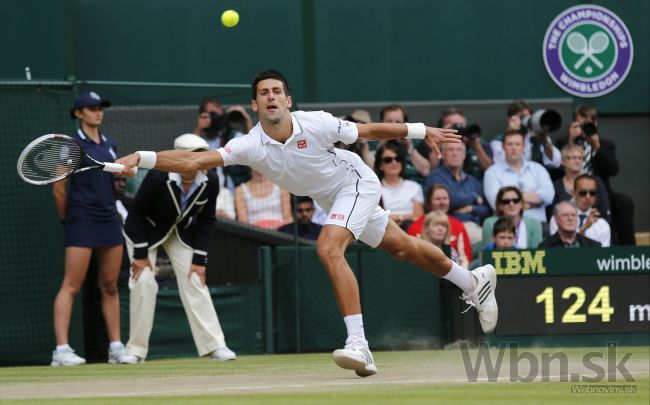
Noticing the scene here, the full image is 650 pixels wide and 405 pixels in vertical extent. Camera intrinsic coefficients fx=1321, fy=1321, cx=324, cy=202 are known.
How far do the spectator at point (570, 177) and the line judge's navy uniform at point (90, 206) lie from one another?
5060 mm

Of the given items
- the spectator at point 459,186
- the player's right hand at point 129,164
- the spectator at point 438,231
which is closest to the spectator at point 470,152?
the spectator at point 459,186

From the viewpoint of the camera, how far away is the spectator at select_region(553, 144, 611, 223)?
46.1 feet

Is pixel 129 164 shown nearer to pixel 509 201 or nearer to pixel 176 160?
pixel 176 160

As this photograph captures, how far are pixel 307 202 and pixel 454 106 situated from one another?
11.1 ft

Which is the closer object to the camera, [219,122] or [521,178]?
[219,122]

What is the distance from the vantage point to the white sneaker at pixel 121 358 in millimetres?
11484

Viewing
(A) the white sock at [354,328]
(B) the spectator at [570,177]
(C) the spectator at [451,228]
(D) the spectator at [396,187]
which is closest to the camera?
(A) the white sock at [354,328]

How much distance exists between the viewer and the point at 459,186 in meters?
13.8

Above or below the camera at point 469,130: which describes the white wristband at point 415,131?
below

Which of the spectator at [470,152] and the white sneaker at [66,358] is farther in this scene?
the spectator at [470,152]

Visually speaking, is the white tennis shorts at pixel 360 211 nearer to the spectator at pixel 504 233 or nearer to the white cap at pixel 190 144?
the white cap at pixel 190 144

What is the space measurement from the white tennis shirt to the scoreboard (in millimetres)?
3279

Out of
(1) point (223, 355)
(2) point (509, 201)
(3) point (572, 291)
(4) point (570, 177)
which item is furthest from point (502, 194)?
(1) point (223, 355)

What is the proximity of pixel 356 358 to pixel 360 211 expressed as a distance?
1.21 metres
